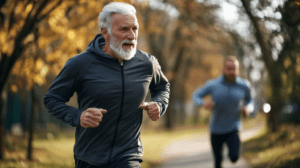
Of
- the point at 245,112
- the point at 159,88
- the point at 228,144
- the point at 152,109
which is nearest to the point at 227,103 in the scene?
the point at 245,112

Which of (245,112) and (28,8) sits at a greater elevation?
(28,8)

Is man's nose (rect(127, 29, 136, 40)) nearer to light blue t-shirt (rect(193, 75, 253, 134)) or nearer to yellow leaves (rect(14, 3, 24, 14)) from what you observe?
light blue t-shirt (rect(193, 75, 253, 134))

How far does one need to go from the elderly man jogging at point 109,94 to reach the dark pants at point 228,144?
10.8 feet

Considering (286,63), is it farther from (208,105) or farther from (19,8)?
(19,8)

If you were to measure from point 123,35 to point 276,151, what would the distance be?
28.8 feet

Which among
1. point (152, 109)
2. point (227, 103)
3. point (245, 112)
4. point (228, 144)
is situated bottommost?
point (228, 144)

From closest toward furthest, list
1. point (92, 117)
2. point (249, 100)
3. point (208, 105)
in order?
1. point (92, 117)
2. point (208, 105)
3. point (249, 100)

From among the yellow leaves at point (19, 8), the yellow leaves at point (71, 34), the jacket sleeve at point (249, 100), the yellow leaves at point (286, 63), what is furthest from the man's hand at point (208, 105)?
the yellow leaves at point (19, 8)

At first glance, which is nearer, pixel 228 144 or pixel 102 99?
pixel 102 99

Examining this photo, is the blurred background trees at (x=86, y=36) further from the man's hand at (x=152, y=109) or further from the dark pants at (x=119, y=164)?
the dark pants at (x=119, y=164)

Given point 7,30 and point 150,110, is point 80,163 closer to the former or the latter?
point 150,110

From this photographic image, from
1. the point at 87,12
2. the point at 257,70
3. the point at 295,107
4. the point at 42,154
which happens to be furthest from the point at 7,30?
the point at 295,107

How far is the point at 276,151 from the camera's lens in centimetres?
1062

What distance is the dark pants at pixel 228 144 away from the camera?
6.17 meters
